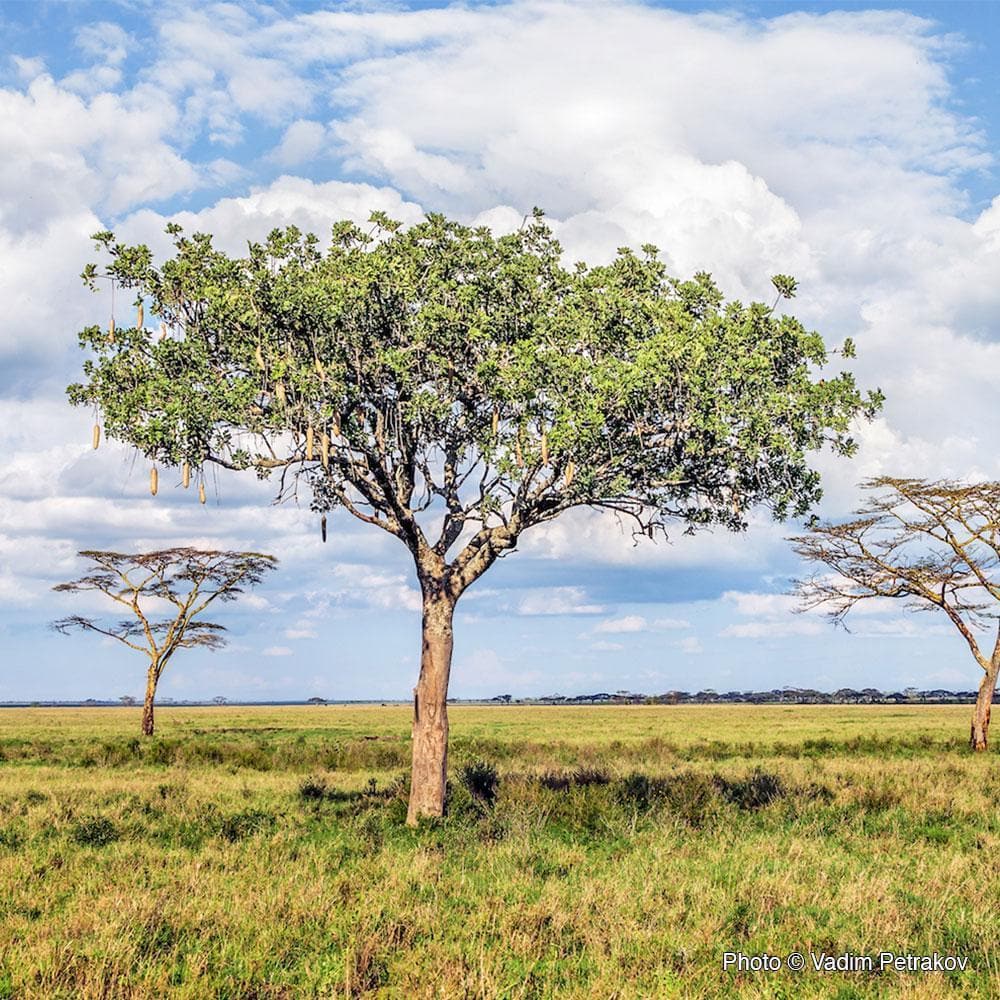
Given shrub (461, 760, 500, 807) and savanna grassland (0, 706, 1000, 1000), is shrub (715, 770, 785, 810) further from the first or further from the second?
shrub (461, 760, 500, 807)

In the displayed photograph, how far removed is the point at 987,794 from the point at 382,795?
14143 mm

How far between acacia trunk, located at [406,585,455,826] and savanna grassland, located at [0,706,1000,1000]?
0.63 meters

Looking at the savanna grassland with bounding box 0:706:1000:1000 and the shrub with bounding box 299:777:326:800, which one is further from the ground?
the savanna grassland with bounding box 0:706:1000:1000

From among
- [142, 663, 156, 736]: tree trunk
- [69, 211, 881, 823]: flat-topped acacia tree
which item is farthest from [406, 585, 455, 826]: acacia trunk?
[142, 663, 156, 736]: tree trunk

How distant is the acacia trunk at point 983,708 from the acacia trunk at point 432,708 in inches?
1110

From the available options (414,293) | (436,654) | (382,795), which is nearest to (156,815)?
(382,795)

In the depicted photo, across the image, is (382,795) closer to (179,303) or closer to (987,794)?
(179,303)

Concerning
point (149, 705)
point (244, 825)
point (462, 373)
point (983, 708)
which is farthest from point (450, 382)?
point (149, 705)

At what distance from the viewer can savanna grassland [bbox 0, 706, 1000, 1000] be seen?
381 inches

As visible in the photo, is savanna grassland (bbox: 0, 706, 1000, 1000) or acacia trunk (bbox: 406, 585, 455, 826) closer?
savanna grassland (bbox: 0, 706, 1000, 1000)

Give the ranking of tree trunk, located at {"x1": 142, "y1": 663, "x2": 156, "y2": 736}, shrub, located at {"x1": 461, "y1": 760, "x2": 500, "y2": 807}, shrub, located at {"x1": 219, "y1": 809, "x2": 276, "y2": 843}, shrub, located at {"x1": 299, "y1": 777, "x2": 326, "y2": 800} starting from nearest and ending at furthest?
shrub, located at {"x1": 219, "y1": 809, "x2": 276, "y2": 843}, shrub, located at {"x1": 461, "y1": 760, "x2": 500, "y2": 807}, shrub, located at {"x1": 299, "y1": 777, "x2": 326, "y2": 800}, tree trunk, located at {"x1": 142, "y1": 663, "x2": 156, "y2": 736}

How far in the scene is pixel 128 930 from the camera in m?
10.7

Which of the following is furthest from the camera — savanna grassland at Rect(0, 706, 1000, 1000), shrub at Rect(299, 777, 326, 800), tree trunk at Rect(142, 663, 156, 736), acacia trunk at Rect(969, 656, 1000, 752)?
tree trunk at Rect(142, 663, 156, 736)

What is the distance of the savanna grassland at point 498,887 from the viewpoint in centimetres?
968
